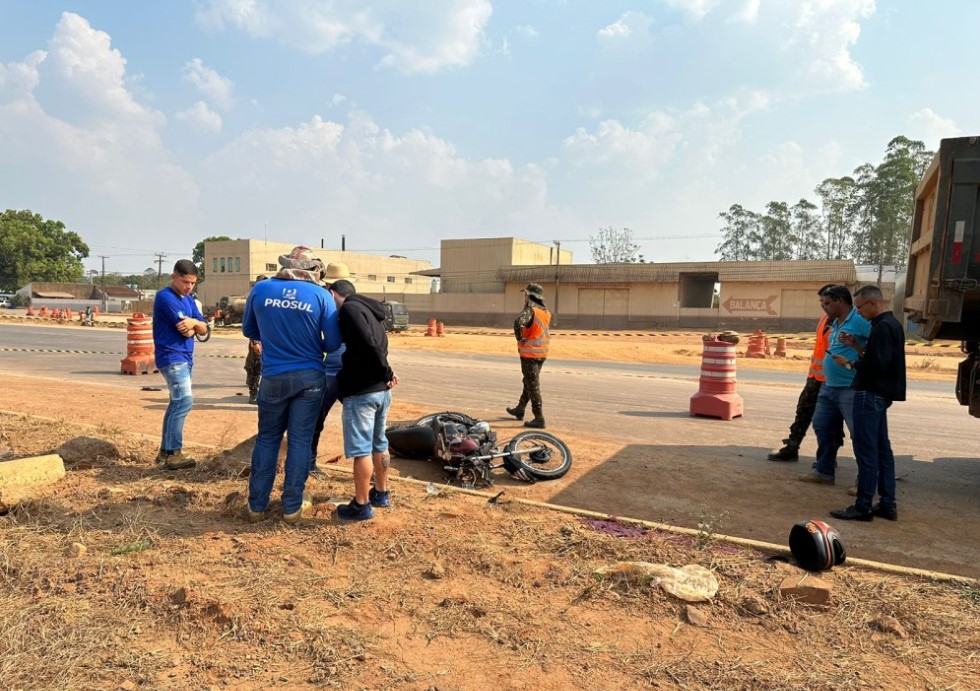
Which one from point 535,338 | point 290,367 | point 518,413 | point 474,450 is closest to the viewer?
point 290,367

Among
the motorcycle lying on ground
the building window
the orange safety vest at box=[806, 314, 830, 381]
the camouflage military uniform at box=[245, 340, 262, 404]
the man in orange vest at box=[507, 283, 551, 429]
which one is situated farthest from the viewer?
the building window

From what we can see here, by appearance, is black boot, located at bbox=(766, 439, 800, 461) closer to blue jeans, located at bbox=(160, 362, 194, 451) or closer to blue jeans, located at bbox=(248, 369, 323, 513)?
blue jeans, located at bbox=(248, 369, 323, 513)

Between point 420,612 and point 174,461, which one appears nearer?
point 420,612

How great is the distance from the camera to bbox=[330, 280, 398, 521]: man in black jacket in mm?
4430

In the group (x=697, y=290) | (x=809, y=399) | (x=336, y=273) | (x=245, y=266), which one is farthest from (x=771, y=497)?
(x=245, y=266)

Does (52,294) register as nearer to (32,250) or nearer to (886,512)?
(32,250)

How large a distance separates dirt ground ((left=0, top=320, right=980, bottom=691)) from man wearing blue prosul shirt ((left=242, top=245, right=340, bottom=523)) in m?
0.35

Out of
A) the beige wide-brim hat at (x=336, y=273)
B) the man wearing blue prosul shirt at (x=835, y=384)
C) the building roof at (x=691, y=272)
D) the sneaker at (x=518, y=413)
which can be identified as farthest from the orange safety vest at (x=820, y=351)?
the building roof at (x=691, y=272)

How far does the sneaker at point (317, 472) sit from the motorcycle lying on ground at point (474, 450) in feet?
2.88

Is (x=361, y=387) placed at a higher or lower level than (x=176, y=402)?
higher

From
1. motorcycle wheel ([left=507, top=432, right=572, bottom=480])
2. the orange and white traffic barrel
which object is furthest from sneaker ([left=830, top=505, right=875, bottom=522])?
the orange and white traffic barrel

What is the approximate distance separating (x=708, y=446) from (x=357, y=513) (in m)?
4.98

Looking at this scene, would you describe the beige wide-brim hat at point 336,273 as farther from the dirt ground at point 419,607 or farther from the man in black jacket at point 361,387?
the dirt ground at point 419,607

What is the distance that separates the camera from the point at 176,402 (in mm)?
5723
